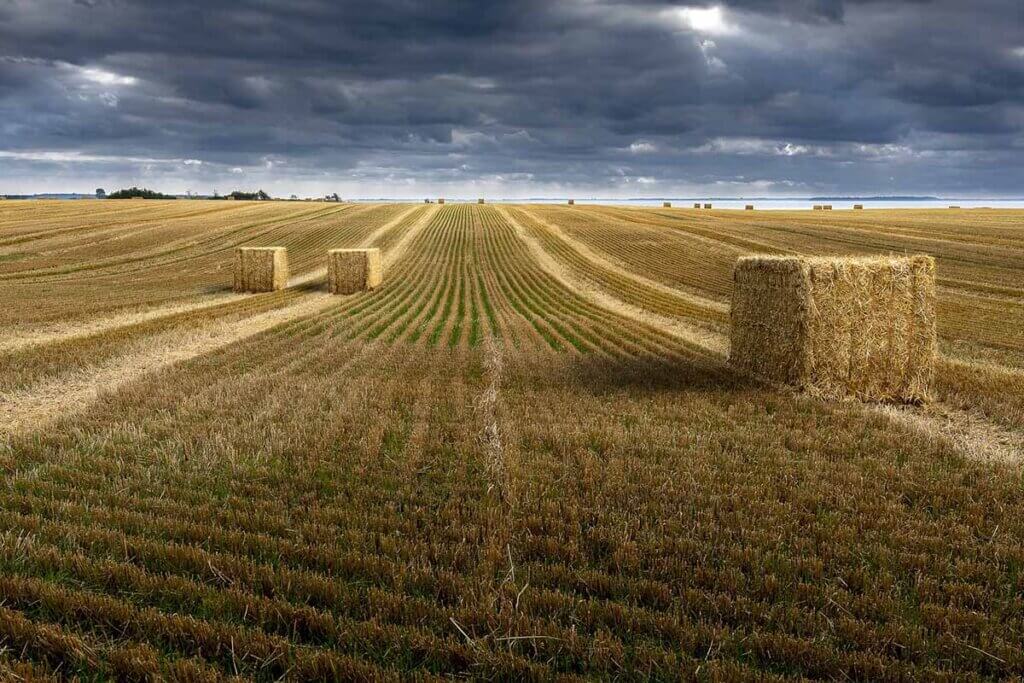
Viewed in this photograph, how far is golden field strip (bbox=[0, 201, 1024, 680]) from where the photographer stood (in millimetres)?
3947

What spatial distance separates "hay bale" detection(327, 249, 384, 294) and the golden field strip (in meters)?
11.3

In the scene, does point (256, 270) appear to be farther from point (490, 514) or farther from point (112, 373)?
point (490, 514)

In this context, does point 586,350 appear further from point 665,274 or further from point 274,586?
point 665,274

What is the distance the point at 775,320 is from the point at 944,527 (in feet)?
21.0

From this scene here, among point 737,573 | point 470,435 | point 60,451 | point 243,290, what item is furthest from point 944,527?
point 243,290

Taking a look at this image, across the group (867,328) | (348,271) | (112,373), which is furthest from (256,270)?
(867,328)

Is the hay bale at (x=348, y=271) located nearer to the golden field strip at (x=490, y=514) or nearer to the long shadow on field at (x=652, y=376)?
the golden field strip at (x=490, y=514)

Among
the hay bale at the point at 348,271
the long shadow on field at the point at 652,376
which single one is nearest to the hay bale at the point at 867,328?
the long shadow on field at the point at 652,376

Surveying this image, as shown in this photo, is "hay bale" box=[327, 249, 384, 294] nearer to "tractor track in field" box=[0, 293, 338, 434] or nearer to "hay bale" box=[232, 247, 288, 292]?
"hay bale" box=[232, 247, 288, 292]

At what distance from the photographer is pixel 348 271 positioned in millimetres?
26625

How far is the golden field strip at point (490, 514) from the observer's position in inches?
155

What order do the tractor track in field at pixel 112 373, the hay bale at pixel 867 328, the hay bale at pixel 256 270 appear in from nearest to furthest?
the tractor track in field at pixel 112 373
the hay bale at pixel 867 328
the hay bale at pixel 256 270

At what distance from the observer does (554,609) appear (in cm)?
432

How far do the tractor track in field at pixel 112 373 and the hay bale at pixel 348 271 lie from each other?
22.5 feet
